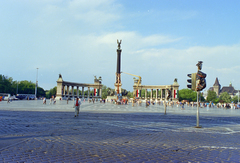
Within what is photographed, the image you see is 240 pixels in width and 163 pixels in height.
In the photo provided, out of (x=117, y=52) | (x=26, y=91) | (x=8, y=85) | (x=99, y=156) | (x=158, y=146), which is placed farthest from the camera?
(x=26, y=91)

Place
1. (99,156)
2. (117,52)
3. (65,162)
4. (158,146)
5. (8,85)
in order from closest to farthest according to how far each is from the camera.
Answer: (65,162), (99,156), (158,146), (117,52), (8,85)

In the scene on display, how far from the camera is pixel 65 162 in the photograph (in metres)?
5.35

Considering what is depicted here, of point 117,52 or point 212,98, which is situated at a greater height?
point 117,52

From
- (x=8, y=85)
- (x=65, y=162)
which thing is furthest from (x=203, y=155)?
(x=8, y=85)

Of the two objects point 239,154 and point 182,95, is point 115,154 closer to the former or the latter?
point 239,154

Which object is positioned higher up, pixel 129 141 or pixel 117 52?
pixel 117 52

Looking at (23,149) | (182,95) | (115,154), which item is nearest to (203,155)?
(115,154)

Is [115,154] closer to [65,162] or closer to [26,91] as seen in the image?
[65,162]

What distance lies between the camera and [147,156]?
6023mm

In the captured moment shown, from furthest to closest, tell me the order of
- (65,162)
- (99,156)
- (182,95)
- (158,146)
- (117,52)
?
1. (182,95)
2. (117,52)
3. (158,146)
4. (99,156)
5. (65,162)

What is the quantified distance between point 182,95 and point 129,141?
490ft

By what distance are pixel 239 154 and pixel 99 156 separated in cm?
395

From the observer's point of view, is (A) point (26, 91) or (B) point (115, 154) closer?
(B) point (115, 154)

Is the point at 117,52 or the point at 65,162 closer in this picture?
the point at 65,162
